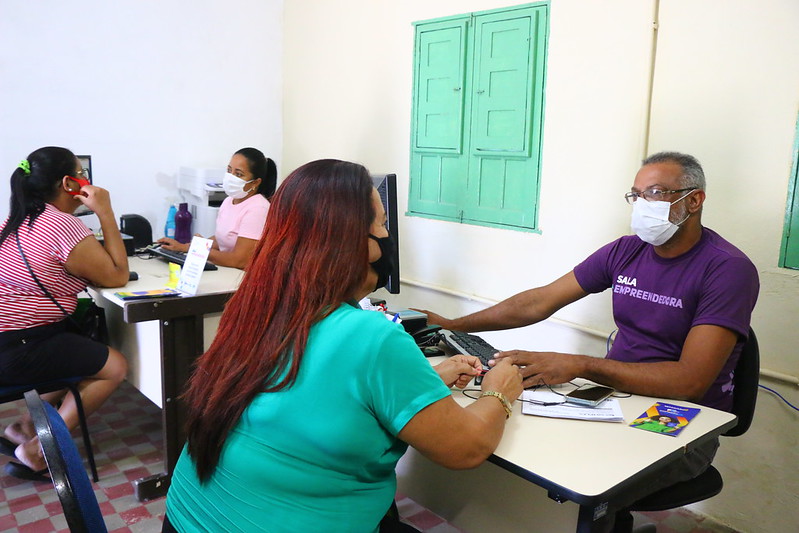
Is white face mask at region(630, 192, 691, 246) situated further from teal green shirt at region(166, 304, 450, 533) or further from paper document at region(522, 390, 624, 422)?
teal green shirt at region(166, 304, 450, 533)

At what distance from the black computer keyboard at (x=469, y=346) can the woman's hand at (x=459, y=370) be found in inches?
3.8

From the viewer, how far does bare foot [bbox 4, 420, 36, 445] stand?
9.02 feet

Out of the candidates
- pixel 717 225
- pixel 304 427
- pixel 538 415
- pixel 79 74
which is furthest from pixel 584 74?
pixel 79 74

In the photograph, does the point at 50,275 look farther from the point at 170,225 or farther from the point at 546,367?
the point at 546,367

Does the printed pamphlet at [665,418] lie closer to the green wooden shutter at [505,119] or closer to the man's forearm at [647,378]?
the man's forearm at [647,378]

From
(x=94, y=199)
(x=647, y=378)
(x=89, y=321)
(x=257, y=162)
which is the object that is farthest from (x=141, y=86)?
(x=647, y=378)

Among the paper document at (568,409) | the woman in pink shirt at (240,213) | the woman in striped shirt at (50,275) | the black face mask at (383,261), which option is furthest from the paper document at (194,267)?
the paper document at (568,409)

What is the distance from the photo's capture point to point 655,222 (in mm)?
1852

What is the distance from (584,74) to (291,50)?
7.57ft

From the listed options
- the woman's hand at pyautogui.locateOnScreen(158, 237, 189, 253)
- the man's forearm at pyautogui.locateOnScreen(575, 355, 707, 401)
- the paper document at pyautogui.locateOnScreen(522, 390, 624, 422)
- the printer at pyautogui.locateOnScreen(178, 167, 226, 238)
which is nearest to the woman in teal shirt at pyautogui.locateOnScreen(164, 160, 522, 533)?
the paper document at pyautogui.locateOnScreen(522, 390, 624, 422)

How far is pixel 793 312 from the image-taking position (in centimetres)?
217

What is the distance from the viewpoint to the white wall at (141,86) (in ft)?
11.7

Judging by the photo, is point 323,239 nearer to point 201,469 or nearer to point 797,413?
point 201,469

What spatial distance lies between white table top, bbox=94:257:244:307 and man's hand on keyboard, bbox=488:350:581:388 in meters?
1.13
